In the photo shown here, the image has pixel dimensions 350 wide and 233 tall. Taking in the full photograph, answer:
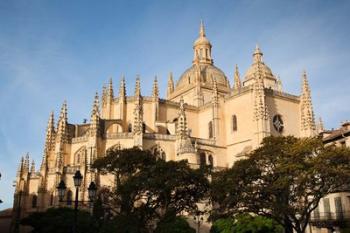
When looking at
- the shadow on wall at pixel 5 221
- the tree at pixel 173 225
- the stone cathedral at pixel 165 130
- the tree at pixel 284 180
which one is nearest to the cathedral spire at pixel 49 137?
the stone cathedral at pixel 165 130

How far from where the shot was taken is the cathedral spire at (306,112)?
2116 inches

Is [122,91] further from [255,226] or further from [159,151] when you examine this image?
[255,226]

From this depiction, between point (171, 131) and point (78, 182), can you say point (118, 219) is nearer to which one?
point (78, 182)

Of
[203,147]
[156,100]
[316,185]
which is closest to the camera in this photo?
[316,185]

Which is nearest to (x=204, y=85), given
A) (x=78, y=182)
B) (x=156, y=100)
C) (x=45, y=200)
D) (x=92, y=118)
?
(x=156, y=100)

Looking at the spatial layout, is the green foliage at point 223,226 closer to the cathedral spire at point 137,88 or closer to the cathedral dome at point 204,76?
the cathedral spire at point 137,88

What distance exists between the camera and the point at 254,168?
2958 centimetres

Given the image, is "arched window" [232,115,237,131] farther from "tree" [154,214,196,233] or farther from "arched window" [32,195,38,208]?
"arched window" [32,195,38,208]

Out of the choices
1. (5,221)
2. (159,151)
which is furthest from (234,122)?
(5,221)

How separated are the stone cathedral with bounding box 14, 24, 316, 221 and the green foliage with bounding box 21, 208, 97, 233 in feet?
16.9

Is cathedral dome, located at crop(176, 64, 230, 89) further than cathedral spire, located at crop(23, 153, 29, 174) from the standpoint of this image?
Yes

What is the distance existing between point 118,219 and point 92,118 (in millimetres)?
21515

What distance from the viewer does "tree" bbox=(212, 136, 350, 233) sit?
27.6m

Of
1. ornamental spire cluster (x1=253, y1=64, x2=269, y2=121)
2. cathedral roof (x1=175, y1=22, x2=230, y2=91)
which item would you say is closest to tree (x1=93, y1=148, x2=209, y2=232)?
ornamental spire cluster (x1=253, y1=64, x2=269, y2=121)
